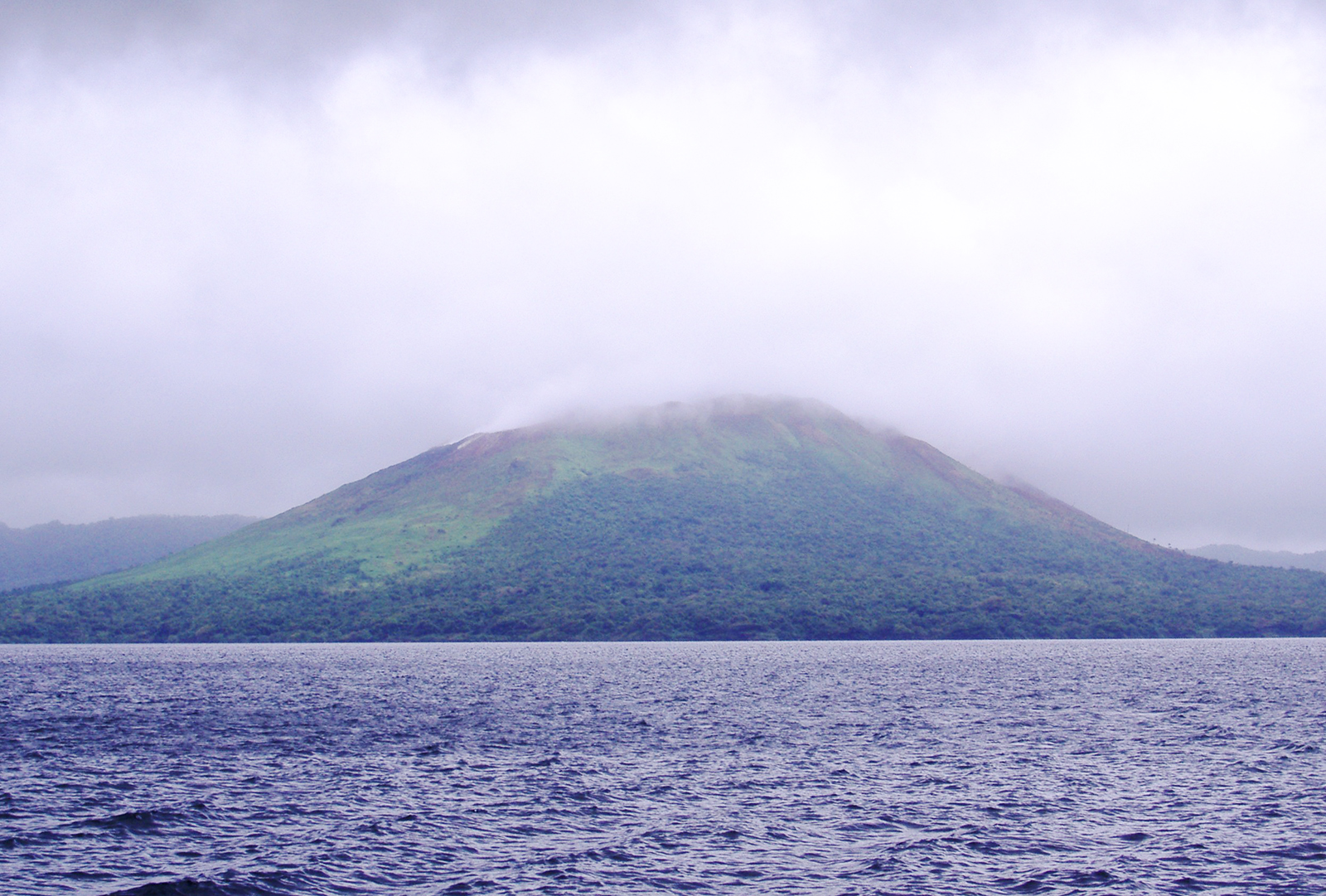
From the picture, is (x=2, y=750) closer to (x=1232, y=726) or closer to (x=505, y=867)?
(x=505, y=867)

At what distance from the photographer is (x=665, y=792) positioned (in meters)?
47.1

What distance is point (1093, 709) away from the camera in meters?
85.1

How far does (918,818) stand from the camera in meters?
41.4

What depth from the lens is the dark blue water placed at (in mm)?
33188

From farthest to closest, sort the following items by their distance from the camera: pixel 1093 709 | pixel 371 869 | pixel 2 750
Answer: pixel 1093 709 → pixel 2 750 → pixel 371 869

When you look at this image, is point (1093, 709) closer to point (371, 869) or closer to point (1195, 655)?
point (371, 869)

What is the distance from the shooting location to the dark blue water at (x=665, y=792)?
33.2 metres

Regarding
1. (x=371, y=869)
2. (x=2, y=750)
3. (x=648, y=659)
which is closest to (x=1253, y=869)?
(x=371, y=869)

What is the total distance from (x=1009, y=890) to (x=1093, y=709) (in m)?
58.9

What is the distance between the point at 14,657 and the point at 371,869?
194m

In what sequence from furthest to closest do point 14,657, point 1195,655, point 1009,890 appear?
point 14,657, point 1195,655, point 1009,890

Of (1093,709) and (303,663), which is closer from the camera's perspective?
(1093,709)

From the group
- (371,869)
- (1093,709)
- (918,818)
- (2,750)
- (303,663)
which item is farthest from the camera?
(303,663)

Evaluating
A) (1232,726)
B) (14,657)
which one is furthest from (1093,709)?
(14,657)
